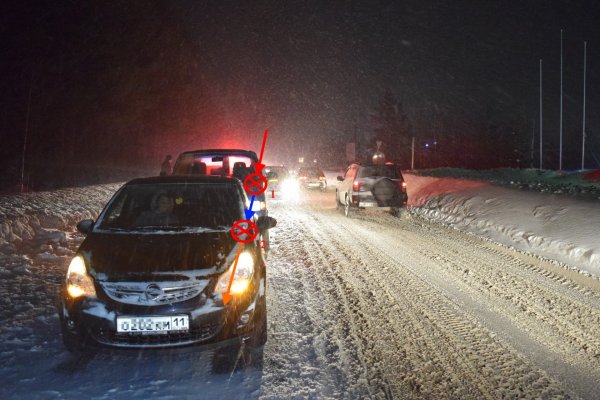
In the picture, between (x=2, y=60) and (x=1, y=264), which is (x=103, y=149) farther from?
(x=1, y=264)

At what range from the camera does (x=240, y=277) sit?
4152mm

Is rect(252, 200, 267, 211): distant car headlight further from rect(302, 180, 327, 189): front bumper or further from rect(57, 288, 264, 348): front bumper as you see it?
rect(302, 180, 327, 189): front bumper

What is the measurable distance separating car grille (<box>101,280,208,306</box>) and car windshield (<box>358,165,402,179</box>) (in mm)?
11752

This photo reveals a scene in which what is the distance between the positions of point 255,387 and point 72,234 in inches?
373

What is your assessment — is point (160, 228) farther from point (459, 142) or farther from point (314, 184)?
point (459, 142)

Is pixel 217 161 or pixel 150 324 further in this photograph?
pixel 217 161

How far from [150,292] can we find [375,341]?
2248 millimetres

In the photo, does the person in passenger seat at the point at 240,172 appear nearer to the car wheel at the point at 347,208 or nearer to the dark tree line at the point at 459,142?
the car wheel at the point at 347,208

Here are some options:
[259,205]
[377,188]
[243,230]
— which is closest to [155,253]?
[243,230]

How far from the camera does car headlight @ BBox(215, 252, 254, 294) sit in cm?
403

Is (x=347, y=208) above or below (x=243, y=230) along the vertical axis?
below

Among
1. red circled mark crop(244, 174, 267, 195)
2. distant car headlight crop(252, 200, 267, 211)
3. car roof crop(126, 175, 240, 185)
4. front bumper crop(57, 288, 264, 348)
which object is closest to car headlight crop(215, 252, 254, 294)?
front bumper crop(57, 288, 264, 348)

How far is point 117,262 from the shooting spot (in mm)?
4164

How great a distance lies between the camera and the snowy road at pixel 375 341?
370 centimetres
